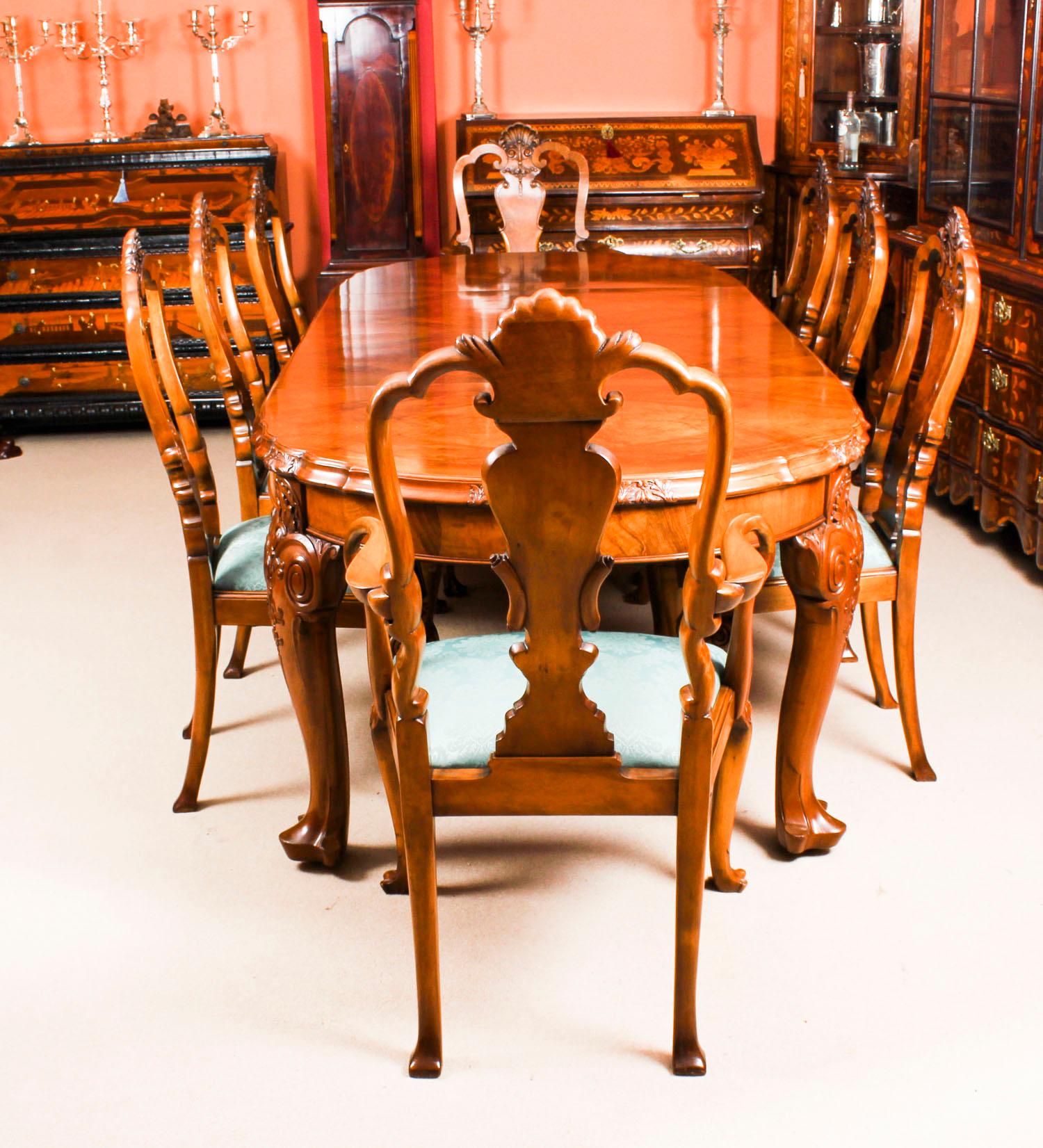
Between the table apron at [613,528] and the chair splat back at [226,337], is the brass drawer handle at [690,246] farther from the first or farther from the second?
the table apron at [613,528]

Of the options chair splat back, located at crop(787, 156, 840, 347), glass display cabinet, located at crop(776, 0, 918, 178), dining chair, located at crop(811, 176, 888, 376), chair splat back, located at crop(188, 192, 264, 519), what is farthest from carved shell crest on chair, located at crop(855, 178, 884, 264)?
glass display cabinet, located at crop(776, 0, 918, 178)

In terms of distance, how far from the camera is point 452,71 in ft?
18.7

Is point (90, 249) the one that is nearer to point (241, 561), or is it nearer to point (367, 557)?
point (241, 561)

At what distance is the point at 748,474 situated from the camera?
1812mm

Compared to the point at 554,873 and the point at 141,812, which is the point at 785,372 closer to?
the point at 554,873

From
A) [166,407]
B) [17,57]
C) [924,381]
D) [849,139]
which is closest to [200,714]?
[166,407]

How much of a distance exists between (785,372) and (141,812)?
4.58 ft

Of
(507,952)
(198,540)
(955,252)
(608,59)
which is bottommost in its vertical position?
(507,952)

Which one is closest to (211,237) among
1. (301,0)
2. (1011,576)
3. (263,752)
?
(263,752)

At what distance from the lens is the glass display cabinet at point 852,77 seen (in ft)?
15.4

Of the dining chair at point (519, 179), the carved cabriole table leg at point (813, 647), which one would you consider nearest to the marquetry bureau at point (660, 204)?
the dining chair at point (519, 179)

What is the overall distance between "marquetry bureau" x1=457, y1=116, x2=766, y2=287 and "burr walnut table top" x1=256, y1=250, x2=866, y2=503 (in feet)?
5.71

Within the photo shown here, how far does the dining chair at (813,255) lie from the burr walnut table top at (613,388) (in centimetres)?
13

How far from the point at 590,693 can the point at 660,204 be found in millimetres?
3757
